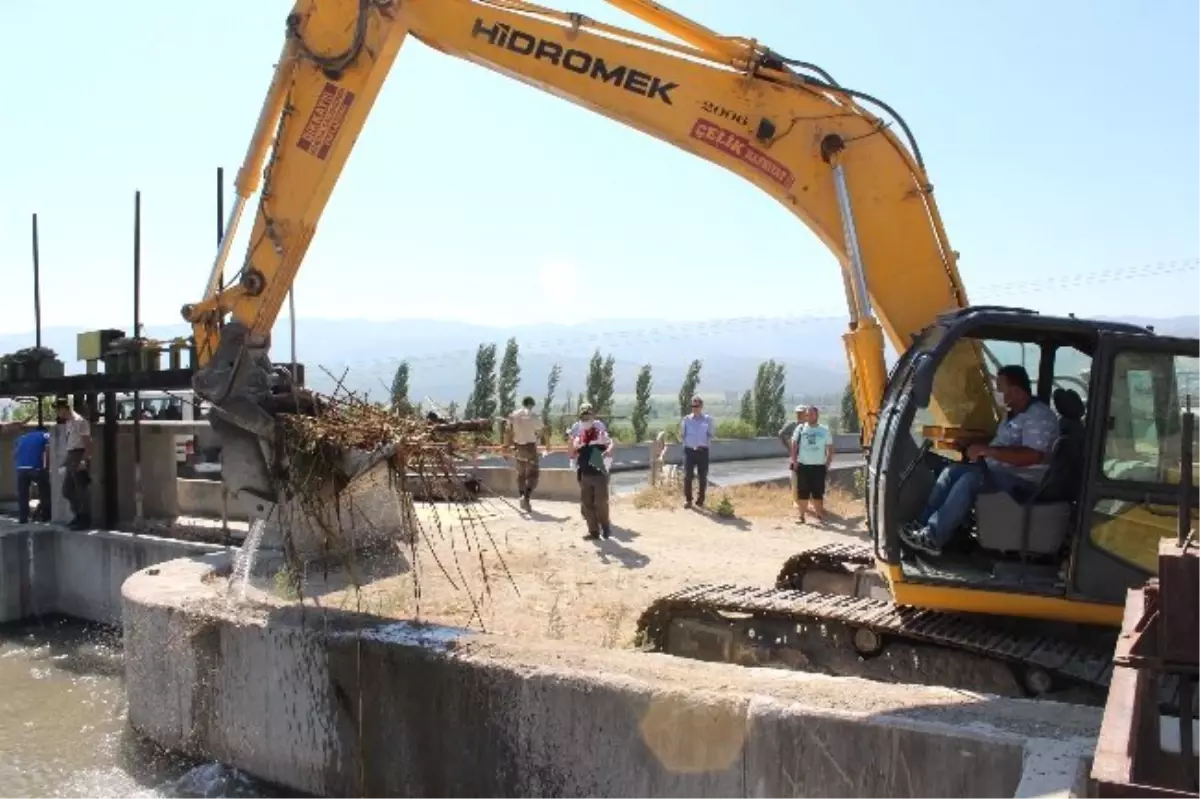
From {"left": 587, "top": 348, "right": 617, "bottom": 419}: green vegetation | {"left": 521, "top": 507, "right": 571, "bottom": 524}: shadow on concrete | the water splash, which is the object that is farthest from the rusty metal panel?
A: {"left": 587, "top": 348, "right": 617, "bottom": 419}: green vegetation

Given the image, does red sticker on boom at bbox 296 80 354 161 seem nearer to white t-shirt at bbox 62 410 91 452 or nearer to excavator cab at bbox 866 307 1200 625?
excavator cab at bbox 866 307 1200 625

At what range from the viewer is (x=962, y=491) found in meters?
5.70

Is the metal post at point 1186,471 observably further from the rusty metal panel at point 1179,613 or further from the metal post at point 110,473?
the metal post at point 110,473

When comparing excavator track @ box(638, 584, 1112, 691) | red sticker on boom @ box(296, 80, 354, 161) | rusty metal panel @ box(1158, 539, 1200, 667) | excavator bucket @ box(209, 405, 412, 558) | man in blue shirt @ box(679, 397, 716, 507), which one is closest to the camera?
rusty metal panel @ box(1158, 539, 1200, 667)

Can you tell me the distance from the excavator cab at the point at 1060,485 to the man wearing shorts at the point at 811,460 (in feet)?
22.4

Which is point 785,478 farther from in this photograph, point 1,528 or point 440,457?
point 440,457

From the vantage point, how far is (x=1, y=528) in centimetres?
1157

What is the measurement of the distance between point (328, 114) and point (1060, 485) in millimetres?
4982

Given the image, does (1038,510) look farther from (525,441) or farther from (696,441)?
(525,441)

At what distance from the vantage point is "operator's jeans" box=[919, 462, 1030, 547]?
224 inches

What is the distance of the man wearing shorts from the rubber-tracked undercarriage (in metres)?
6.66

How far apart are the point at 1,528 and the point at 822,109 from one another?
9.85m

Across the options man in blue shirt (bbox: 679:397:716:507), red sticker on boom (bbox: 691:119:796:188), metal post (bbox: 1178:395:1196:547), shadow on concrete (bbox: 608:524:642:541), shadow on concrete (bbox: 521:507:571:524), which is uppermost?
red sticker on boom (bbox: 691:119:796:188)

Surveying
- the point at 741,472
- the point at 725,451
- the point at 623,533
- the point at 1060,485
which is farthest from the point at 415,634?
the point at 725,451
